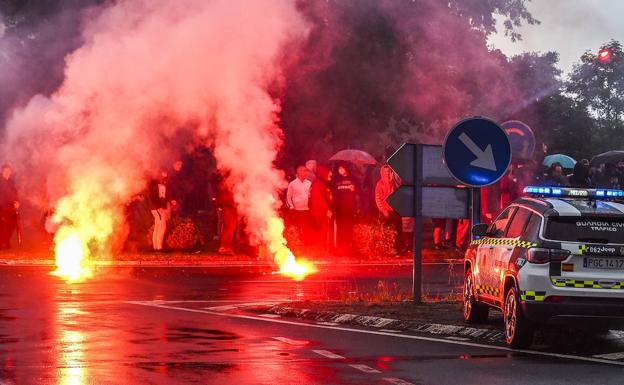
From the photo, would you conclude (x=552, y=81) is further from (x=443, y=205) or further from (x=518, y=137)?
(x=443, y=205)

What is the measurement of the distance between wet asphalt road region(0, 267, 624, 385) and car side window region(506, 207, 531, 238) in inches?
51.0

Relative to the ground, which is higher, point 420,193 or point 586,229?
point 420,193

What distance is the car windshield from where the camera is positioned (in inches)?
545

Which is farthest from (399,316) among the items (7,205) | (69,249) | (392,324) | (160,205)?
(7,205)

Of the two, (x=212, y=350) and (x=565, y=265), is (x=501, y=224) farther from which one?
(x=212, y=350)

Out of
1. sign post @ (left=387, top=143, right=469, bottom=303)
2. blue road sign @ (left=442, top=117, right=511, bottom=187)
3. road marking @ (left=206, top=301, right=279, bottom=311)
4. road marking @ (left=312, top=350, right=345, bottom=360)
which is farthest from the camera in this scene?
road marking @ (left=206, top=301, right=279, bottom=311)

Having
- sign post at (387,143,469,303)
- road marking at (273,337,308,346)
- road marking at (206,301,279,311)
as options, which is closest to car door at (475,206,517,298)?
road marking at (273,337,308,346)

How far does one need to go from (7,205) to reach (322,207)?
7.89 m

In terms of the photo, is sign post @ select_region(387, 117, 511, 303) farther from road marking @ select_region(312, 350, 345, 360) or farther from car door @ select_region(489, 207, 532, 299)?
road marking @ select_region(312, 350, 345, 360)

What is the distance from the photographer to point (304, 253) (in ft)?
105

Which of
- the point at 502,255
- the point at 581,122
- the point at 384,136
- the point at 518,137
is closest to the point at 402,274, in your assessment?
the point at 518,137

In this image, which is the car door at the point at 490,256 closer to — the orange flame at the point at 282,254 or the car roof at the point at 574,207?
the car roof at the point at 574,207

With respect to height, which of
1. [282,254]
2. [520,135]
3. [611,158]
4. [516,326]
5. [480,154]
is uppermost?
[611,158]

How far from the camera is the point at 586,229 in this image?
1392 cm
